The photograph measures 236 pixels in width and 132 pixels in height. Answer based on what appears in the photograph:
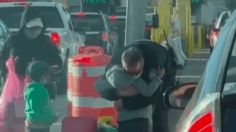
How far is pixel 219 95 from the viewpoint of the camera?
3951 mm

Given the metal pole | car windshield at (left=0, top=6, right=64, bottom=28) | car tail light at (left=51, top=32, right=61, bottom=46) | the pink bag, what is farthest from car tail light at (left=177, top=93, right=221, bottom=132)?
car windshield at (left=0, top=6, right=64, bottom=28)

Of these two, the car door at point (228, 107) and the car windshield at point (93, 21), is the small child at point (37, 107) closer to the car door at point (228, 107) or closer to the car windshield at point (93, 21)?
the car door at point (228, 107)

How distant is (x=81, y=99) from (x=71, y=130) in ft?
3.99

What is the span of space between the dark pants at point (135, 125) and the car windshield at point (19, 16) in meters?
10.6

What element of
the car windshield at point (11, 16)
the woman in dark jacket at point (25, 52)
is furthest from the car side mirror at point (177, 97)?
the car windshield at point (11, 16)

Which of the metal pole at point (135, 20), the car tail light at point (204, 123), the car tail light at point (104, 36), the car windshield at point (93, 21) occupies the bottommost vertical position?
the car tail light at point (104, 36)

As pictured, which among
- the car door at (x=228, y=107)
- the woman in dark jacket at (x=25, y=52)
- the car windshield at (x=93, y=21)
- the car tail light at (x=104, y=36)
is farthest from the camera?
the car windshield at (x=93, y=21)

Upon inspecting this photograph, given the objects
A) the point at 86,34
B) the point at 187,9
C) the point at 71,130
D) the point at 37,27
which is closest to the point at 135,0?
the point at 37,27

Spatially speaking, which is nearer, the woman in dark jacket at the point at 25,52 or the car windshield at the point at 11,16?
the woman in dark jacket at the point at 25,52

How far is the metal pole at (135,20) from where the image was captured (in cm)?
1142

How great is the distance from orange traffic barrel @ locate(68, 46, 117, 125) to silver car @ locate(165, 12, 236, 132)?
5411mm

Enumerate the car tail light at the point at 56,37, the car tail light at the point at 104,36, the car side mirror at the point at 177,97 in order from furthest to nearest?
the car tail light at the point at 104,36
the car tail light at the point at 56,37
the car side mirror at the point at 177,97

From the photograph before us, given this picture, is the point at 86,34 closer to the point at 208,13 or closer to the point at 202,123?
the point at 208,13

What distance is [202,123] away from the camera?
13.1ft
